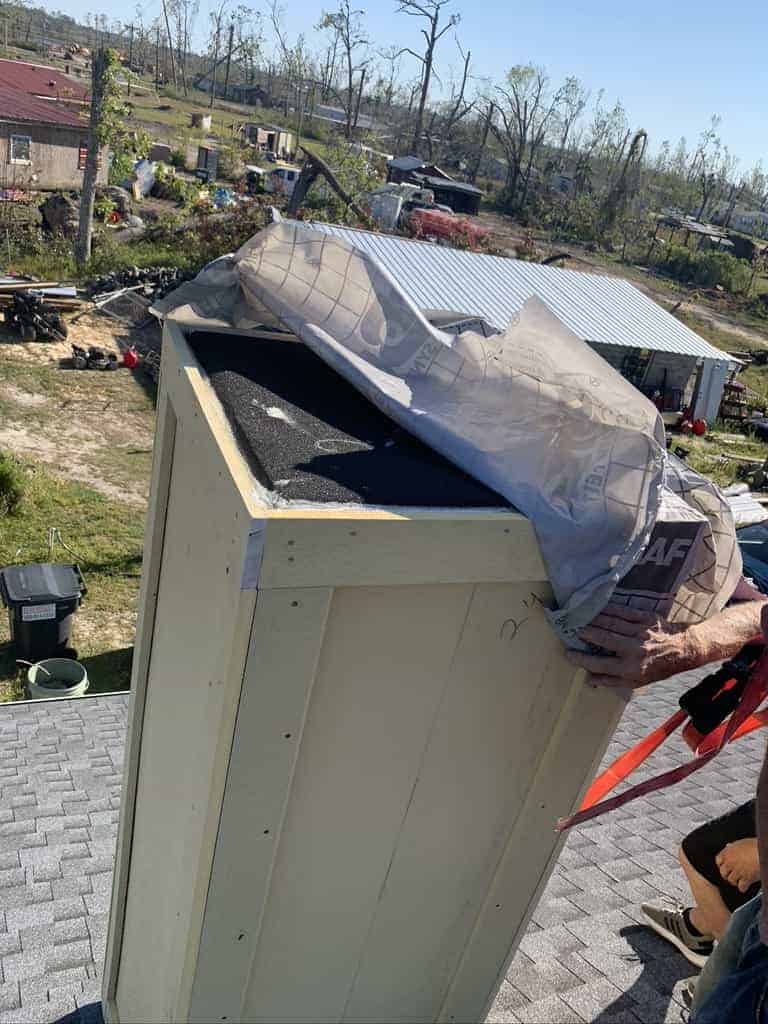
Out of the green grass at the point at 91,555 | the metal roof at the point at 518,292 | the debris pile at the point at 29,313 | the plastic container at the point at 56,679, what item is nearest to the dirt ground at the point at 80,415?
the debris pile at the point at 29,313

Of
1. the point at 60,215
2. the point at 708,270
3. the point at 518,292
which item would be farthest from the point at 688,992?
the point at 708,270

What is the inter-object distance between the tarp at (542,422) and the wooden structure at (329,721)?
76 mm

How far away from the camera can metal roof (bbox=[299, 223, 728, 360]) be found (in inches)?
659

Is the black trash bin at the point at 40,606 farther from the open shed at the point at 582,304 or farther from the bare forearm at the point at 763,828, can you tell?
the open shed at the point at 582,304

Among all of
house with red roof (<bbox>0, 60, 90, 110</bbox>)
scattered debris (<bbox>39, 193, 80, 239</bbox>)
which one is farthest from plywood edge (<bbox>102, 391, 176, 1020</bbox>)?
house with red roof (<bbox>0, 60, 90, 110</bbox>)

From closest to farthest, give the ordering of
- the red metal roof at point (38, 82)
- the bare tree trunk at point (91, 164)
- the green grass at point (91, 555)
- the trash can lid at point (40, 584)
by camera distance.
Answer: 1. the trash can lid at point (40, 584)
2. the green grass at point (91, 555)
3. the bare tree trunk at point (91, 164)
4. the red metal roof at point (38, 82)

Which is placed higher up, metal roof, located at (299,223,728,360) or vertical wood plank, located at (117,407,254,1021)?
vertical wood plank, located at (117,407,254,1021)

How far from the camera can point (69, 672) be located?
7.81 meters

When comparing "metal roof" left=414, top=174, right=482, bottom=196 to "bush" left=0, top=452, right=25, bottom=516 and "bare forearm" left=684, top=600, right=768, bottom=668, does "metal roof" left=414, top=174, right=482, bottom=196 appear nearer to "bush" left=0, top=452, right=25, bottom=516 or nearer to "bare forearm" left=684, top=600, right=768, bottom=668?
"bush" left=0, top=452, right=25, bottom=516

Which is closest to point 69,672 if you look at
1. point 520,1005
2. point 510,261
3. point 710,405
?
point 520,1005

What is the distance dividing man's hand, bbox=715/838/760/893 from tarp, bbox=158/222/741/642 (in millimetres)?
1622

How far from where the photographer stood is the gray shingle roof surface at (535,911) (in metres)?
2.78

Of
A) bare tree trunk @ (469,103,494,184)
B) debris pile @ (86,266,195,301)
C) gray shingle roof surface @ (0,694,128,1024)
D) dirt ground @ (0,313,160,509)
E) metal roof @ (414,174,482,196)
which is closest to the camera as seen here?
gray shingle roof surface @ (0,694,128,1024)

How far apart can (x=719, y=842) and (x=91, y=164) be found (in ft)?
77.8
